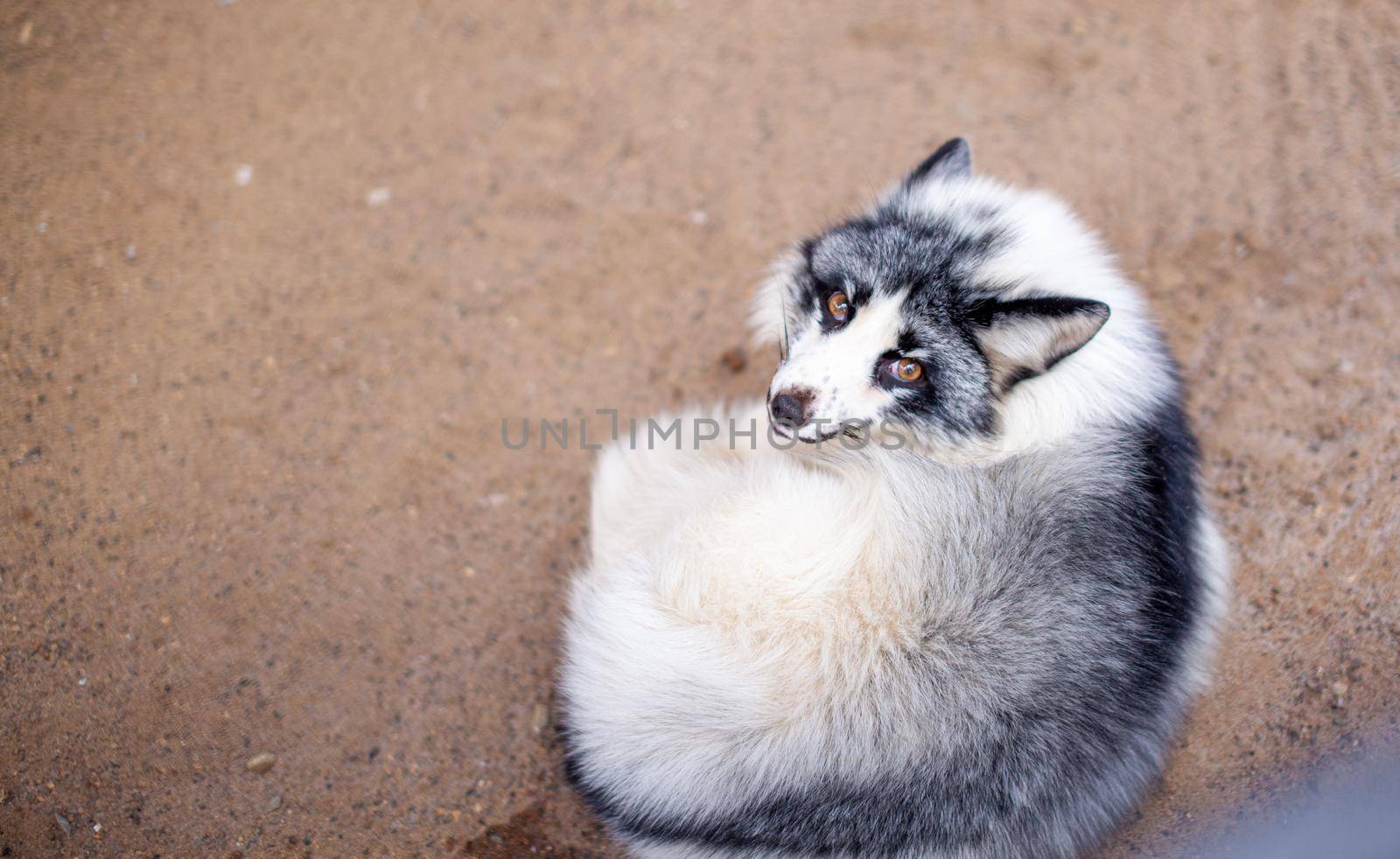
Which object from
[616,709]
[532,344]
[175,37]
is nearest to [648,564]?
[616,709]

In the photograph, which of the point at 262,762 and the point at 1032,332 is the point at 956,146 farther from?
the point at 262,762

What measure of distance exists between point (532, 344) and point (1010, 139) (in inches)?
102

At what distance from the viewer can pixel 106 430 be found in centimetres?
A: 324

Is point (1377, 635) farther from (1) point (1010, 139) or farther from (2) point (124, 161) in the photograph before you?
(2) point (124, 161)

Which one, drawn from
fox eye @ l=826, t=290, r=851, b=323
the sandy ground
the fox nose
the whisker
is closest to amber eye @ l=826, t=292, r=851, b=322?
fox eye @ l=826, t=290, r=851, b=323

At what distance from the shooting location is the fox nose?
2461 millimetres

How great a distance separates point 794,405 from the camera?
96.9 inches

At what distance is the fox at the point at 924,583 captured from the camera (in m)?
2.16

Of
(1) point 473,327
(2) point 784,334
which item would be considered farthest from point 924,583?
(1) point 473,327

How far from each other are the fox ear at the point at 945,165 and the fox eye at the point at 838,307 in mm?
564

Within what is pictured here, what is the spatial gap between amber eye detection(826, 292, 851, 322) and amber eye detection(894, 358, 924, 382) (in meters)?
0.26

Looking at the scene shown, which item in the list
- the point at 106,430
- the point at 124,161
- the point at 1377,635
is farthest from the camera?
the point at 124,161

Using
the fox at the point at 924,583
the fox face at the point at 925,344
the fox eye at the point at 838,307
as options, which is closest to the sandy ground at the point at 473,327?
the fox at the point at 924,583

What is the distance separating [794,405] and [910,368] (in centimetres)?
40
